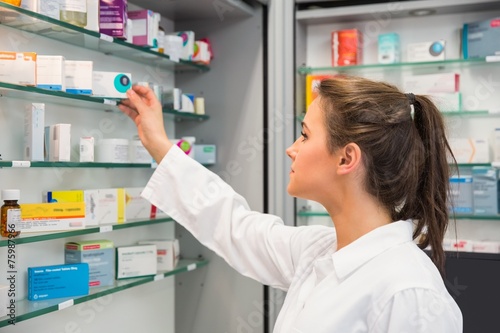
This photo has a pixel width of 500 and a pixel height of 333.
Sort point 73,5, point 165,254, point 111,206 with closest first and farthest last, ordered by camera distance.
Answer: point 73,5 < point 111,206 < point 165,254

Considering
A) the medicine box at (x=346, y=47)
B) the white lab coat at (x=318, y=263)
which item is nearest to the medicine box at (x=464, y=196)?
the medicine box at (x=346, y=47)

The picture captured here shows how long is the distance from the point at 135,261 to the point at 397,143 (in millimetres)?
1345

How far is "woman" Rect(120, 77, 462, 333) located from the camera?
1.49m

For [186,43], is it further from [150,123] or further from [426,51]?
[426,51]

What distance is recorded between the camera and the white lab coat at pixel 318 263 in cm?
147

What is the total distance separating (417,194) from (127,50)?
4.55 ft

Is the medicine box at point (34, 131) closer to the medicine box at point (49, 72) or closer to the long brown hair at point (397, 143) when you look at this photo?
the medicine box at point (49, 72)

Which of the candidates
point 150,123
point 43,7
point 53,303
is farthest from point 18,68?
point 53,303

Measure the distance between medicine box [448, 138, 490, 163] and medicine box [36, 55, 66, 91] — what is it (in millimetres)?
1810

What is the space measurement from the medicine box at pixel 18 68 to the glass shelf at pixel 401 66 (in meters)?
1.48

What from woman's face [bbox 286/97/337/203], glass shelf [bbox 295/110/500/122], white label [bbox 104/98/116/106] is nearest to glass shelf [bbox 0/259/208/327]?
white label [bbox 104/98/116/106]

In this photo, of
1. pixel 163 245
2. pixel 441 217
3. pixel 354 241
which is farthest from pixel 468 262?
pixel 163 245

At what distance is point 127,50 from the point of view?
8.29ft

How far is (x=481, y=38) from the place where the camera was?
9.37 ft
